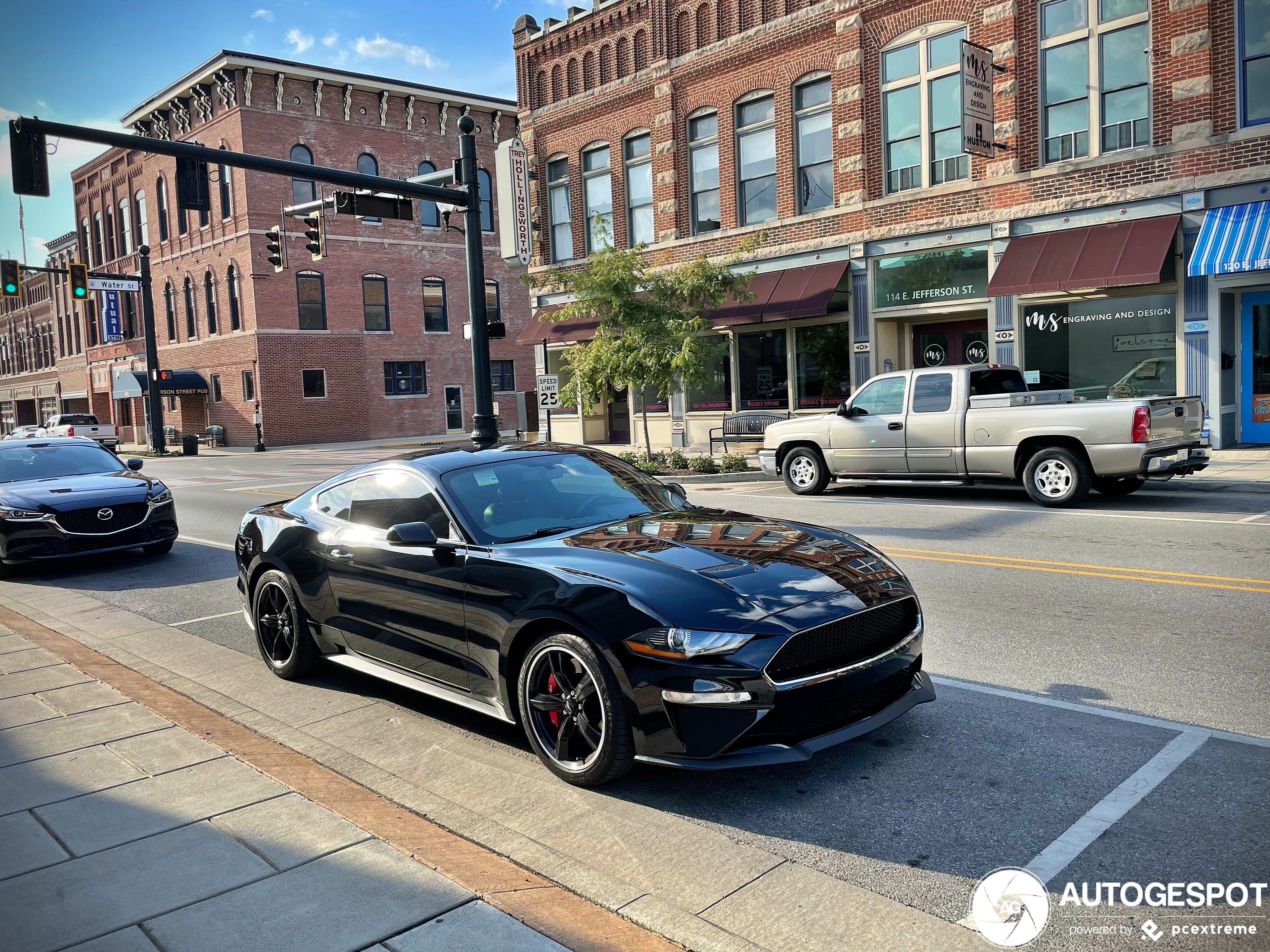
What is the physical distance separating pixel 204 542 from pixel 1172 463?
12491 mm

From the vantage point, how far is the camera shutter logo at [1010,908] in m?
3.11

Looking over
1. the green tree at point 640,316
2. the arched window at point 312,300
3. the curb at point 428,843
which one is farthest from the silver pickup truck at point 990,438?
the arched window at point 312,300

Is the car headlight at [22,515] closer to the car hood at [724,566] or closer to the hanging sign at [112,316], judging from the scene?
the car hood at [724,566]

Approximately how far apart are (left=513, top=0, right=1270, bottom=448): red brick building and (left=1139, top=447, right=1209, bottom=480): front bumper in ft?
16.5

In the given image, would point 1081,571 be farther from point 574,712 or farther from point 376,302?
point 376,302

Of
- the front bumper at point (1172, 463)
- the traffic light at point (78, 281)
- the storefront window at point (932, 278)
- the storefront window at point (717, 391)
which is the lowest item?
the front bumper at point (1172, 463)

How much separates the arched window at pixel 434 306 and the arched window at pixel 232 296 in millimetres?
8054

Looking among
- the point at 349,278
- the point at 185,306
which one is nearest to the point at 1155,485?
the point at 349,278

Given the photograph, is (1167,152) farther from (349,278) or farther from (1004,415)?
(349,278)

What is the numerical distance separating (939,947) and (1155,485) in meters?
13.4

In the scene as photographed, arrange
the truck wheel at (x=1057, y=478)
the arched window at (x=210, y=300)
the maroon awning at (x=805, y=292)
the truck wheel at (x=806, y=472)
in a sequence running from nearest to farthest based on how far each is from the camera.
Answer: the truck wheel at (x=1057, y=478) → the truck wheel at (x=806, y=472) → the maroon awning at (x=805, y=292) → the arched window at (x=210, y=300)

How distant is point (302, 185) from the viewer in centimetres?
4294

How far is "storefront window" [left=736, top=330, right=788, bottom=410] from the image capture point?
23750 mm

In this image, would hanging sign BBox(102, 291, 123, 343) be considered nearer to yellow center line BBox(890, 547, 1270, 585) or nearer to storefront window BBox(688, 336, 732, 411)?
storefront window BBox(688, 336, 732, 411)
